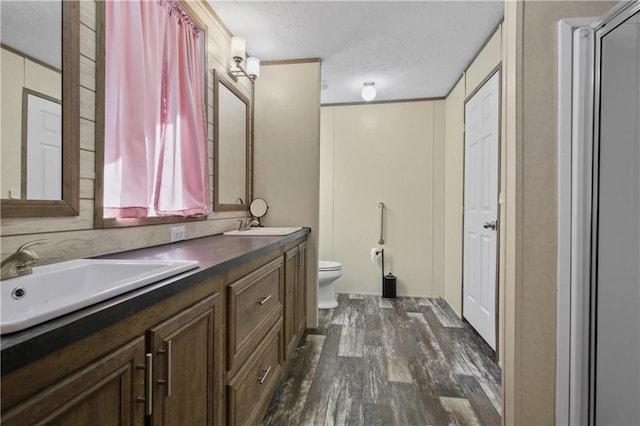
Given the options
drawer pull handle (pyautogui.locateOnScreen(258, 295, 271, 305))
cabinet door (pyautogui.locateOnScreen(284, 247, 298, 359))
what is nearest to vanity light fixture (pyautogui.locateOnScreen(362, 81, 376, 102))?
cabinet door (pyautogui.locateOnScreen(284, 247, 298, 359))

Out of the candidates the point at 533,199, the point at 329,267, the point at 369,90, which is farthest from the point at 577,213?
the point at 369,90

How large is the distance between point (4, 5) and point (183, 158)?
89 cm

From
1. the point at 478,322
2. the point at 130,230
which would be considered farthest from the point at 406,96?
the point at 130,230

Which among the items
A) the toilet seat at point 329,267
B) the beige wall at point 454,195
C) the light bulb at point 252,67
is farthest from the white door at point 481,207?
the light bulb at point 252,67

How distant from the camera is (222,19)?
2.16 metres

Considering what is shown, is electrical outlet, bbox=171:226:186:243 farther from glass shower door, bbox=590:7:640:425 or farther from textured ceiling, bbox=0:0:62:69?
glass shower door, bbox=590:7:640:425

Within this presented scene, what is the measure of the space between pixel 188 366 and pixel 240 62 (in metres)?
2.14

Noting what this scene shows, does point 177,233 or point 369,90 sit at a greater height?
point 369,90

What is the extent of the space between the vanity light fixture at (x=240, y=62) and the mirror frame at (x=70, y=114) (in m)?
1.24

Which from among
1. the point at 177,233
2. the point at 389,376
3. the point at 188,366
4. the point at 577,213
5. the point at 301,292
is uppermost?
the point at 577,213

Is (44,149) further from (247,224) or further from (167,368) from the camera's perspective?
(247,224)

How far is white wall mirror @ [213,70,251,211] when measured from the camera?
7.09ft

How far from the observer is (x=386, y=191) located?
3.64m

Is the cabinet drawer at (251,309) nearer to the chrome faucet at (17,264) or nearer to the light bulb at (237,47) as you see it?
the chrome faucet at (17,264)
